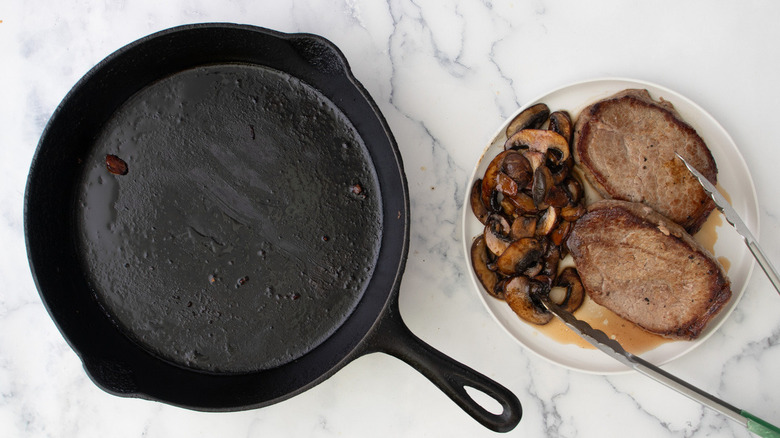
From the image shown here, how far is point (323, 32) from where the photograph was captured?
5.33 ft

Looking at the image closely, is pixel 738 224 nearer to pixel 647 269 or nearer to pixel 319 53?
pixel 647 269

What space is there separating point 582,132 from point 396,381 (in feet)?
3.00

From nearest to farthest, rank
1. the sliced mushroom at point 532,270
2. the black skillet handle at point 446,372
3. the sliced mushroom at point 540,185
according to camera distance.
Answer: the black skillet handle at point 446,372 < the sliced mushroom at point 540,185 < the sliced mushroom at point 532,270

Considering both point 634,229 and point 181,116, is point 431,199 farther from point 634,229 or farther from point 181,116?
point 181,116

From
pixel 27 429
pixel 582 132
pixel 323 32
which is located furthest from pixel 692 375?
pixel 27 429

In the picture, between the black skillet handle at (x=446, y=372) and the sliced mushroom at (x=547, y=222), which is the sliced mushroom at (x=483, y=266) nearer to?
the sliced mushroom at (x=547, y=222)

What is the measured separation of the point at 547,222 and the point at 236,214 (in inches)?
34.7

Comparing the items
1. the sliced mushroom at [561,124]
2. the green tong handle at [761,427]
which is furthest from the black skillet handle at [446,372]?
the sliced mushroom at [561,124]

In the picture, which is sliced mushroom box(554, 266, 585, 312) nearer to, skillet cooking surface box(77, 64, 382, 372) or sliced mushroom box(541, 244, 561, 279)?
sliced mushroom box(541, 244, 561, 279)

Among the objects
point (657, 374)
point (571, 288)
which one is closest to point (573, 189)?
point (571, 288)

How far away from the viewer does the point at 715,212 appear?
4.98 ft

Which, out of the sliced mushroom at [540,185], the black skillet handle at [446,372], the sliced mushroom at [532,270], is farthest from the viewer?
the sliced mushroom at [532,270]

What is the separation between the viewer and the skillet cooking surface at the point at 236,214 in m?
1.54

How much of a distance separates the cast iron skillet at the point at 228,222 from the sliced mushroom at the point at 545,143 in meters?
0.38
